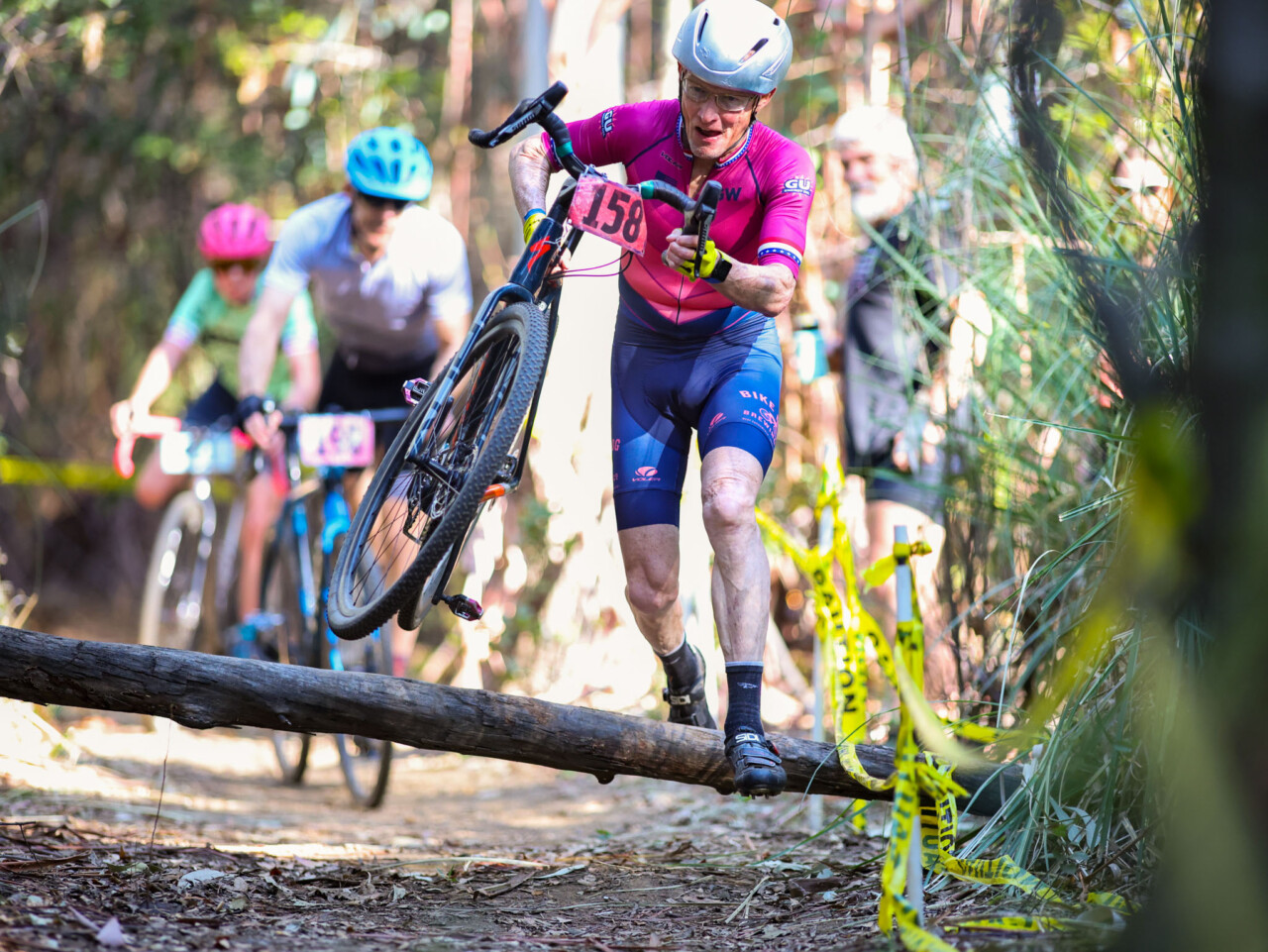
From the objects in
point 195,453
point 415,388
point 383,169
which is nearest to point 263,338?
point 383,169

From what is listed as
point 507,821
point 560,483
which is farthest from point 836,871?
point 560,483

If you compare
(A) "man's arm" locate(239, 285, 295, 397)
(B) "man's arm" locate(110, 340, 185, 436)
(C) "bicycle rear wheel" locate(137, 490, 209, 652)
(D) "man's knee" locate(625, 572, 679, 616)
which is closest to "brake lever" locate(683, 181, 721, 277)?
(D) "man's knee" locate(625, 572, 679, 616)

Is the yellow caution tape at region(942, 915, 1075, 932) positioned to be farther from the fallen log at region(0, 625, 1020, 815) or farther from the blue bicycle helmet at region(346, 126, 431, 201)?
the blue bicycle helmet at region(346, 126, 431, 201)

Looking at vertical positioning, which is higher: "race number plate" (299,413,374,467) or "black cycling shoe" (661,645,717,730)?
"race number plate" (299,413,374,467)

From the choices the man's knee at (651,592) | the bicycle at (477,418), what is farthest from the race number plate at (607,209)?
the man's knee at (651,592)

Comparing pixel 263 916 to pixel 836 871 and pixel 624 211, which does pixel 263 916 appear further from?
pixel 624 211

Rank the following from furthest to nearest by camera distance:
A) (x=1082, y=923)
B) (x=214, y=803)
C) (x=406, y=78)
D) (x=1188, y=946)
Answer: (x=406, y=78) < (x=214, y=803) < (x=1082, y=923) < (x=1188, y=946)

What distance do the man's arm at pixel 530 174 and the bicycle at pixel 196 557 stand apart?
264cm

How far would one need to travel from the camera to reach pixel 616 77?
6.70m

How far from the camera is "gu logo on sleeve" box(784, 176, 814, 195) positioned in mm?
3117

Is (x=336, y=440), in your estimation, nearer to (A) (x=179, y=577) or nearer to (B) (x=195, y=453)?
(B) (x=195, y=453)

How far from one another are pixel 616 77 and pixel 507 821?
424cm

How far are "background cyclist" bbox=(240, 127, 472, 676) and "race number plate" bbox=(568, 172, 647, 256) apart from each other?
1.75 m

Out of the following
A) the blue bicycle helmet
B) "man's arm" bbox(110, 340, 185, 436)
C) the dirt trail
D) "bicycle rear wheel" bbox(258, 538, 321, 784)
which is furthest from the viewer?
"man's arm" bbox(110, 340, 185, 436)
